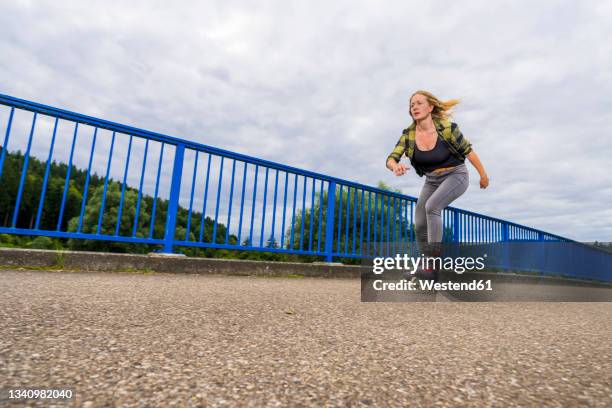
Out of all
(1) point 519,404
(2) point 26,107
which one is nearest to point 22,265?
(2) point 26,107

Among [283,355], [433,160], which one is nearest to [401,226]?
[433,160]

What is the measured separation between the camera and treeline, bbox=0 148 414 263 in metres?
4.16

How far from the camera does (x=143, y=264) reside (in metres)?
3.52

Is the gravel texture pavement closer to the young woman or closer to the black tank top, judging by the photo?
the young woman

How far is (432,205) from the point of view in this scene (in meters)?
2.83

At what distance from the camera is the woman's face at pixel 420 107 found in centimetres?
302

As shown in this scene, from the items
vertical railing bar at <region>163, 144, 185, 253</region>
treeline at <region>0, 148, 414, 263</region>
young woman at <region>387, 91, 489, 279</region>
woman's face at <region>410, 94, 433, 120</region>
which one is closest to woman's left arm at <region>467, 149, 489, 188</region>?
young woman at <region>387, 91, 489, 279</region>

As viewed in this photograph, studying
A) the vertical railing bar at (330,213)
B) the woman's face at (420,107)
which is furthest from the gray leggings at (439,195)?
the vertical railing bar at (330,213)

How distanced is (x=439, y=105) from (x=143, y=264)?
311cm

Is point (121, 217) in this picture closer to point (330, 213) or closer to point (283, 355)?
point (330, 213)

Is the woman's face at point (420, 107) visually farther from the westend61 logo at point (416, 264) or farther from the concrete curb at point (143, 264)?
the concrete curb at point (143, 264)

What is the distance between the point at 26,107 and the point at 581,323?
464 cm

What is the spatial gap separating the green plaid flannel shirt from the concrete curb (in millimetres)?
1204

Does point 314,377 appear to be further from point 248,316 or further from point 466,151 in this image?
point 466,151
